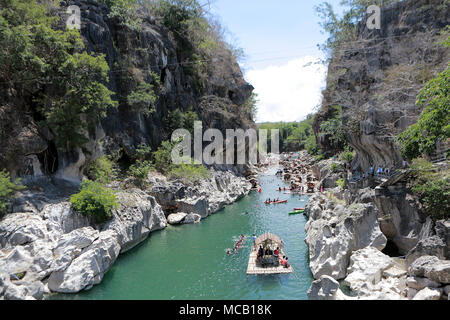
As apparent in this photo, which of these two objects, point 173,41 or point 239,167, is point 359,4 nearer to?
point 173,41

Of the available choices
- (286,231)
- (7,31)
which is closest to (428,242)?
(286,231)

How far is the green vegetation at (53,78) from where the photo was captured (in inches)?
627

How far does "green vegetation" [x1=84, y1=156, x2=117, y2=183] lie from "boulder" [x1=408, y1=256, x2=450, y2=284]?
17.8 meters

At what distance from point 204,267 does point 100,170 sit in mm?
10682

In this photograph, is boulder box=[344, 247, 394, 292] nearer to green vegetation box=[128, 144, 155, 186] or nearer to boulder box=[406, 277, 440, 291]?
boulder box=[406, 277, 440, 291]

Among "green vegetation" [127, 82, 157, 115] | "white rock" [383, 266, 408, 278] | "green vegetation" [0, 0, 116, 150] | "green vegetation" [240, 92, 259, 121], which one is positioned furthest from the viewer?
"green vegetation" [240, 92, 259, 121]

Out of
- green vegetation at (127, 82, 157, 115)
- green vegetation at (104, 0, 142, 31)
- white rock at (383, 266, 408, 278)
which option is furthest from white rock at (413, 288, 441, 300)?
green vegetation at (104, 0, 142, 31)

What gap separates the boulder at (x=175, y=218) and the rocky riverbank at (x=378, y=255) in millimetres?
9685

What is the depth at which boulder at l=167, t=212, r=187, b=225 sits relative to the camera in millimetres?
21000

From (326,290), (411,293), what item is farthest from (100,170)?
(411,293)

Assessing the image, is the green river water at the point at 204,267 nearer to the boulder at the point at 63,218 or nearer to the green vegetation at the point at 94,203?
the green vegetation at the point at 94,203

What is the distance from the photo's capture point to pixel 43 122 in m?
16.4

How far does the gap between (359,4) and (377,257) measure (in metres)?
26.9

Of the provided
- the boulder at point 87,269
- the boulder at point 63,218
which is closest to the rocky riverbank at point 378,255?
the boulder at point 87,269
